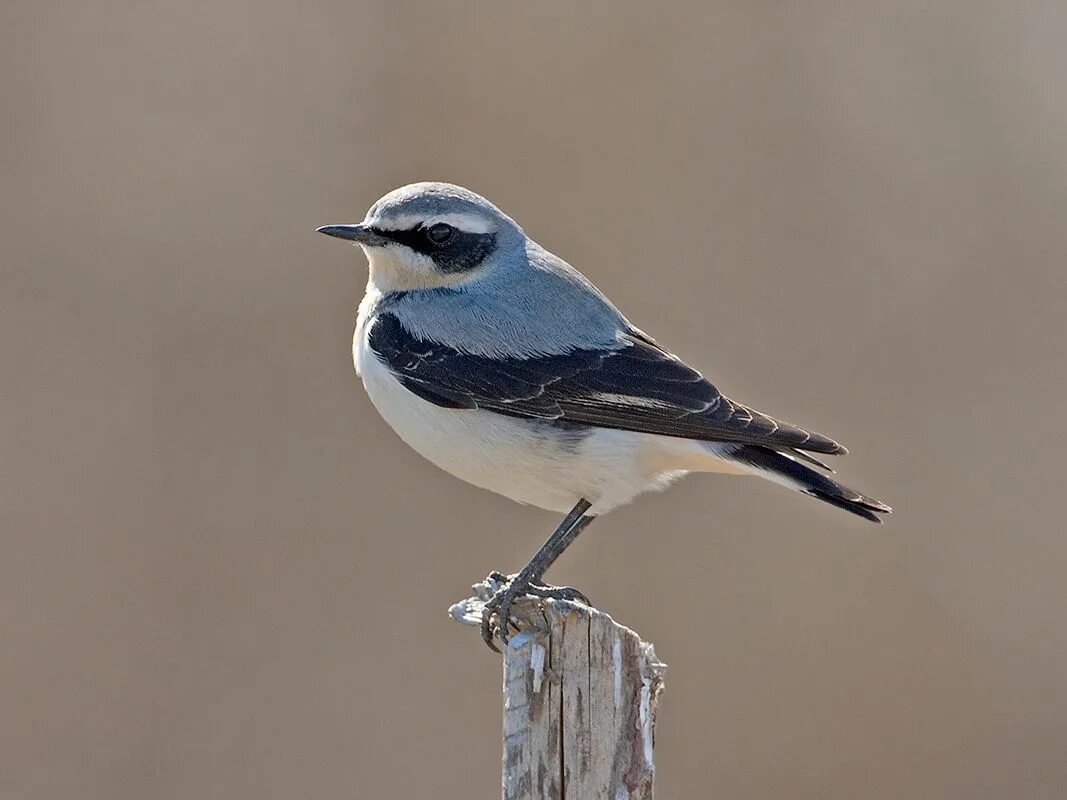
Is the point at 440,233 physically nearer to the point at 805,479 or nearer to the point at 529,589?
the point at 529,589

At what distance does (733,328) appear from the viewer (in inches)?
338

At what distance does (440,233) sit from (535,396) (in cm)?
84

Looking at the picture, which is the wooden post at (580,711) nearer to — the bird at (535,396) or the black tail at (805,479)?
the bird at (535,396)

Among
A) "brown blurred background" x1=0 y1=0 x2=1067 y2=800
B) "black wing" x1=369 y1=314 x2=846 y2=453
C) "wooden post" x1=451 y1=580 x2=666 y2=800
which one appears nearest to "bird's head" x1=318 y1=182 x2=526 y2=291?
"black wing" x1=369 y1=314 x2=846 y2=453

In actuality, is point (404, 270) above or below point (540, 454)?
above

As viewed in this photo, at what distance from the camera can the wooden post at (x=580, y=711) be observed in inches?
164

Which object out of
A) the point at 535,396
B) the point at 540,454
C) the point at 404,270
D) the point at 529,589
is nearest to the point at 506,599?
the point at 529,589

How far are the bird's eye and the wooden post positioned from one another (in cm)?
187

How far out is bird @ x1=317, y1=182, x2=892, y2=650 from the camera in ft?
17.1

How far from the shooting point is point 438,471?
817 cm

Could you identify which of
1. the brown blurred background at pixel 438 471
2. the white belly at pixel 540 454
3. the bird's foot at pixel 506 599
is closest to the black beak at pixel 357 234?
the white belly at pixel 540 454

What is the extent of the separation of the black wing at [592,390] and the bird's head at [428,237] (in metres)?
0.33

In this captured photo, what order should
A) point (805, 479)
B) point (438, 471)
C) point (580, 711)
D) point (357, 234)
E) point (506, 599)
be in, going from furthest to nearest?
point (438, 471) → point (357, 234) → point (805, 479) → point (506, 599) → point (580, 711)

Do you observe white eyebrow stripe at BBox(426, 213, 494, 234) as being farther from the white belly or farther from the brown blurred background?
the brown blurred background
